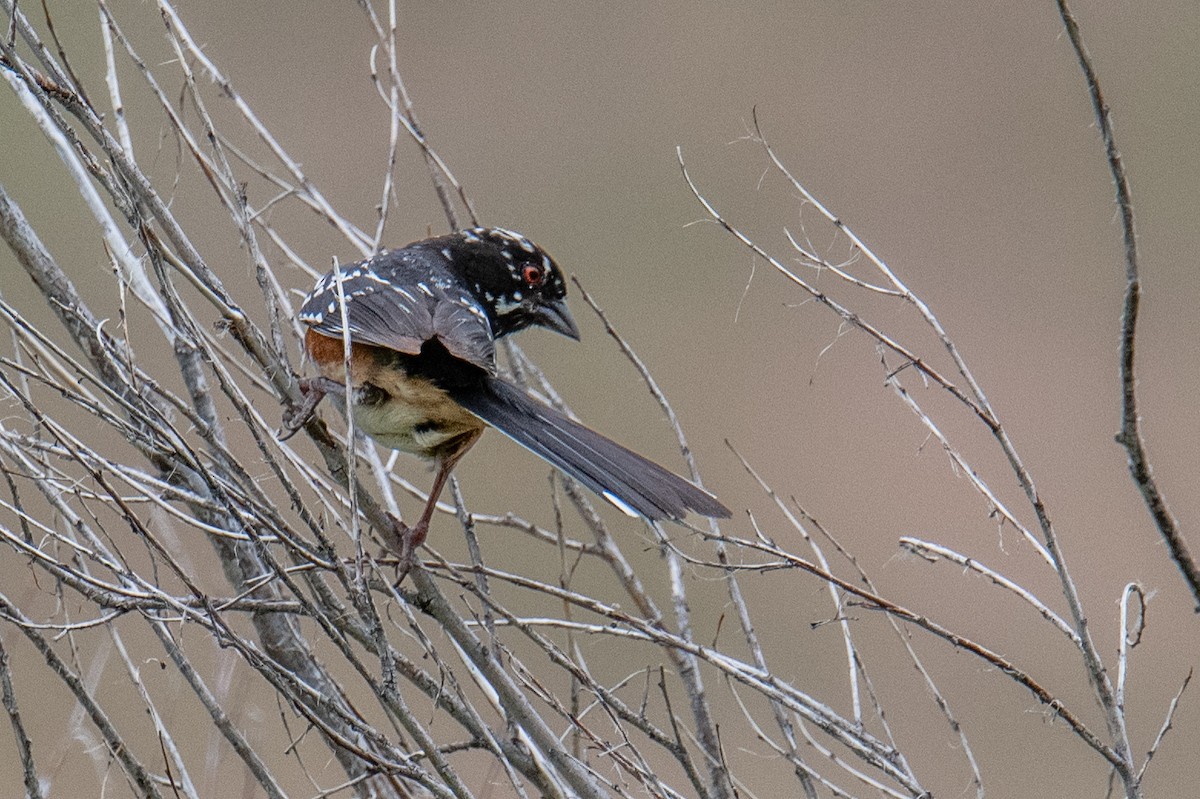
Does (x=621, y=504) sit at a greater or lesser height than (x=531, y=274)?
lesser

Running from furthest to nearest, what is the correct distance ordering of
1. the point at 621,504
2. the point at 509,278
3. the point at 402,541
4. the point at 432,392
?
the point at 509,278, the point at 432,392, the point at 402,541, the point at 621,504

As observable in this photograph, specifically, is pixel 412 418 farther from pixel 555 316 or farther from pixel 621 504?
pixel 555 316

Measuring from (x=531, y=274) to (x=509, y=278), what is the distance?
57mm

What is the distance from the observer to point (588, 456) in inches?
101

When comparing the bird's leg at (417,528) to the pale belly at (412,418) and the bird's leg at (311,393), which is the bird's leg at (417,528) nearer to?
the pale belly at (412,418)

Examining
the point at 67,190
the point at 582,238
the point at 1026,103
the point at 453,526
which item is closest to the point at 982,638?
the point at 453,526

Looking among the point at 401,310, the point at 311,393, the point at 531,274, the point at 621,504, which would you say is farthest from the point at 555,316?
the point at 621,504

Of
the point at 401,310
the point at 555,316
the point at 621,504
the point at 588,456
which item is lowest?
the point at 621,504

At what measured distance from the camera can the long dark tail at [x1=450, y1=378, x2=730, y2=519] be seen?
7.73 ft

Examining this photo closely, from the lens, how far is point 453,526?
7.75 m

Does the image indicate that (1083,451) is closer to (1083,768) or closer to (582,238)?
(1083,768)

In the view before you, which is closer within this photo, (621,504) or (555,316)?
(621,504)

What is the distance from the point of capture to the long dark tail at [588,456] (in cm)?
236

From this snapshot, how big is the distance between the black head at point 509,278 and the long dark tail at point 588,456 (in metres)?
0.75
